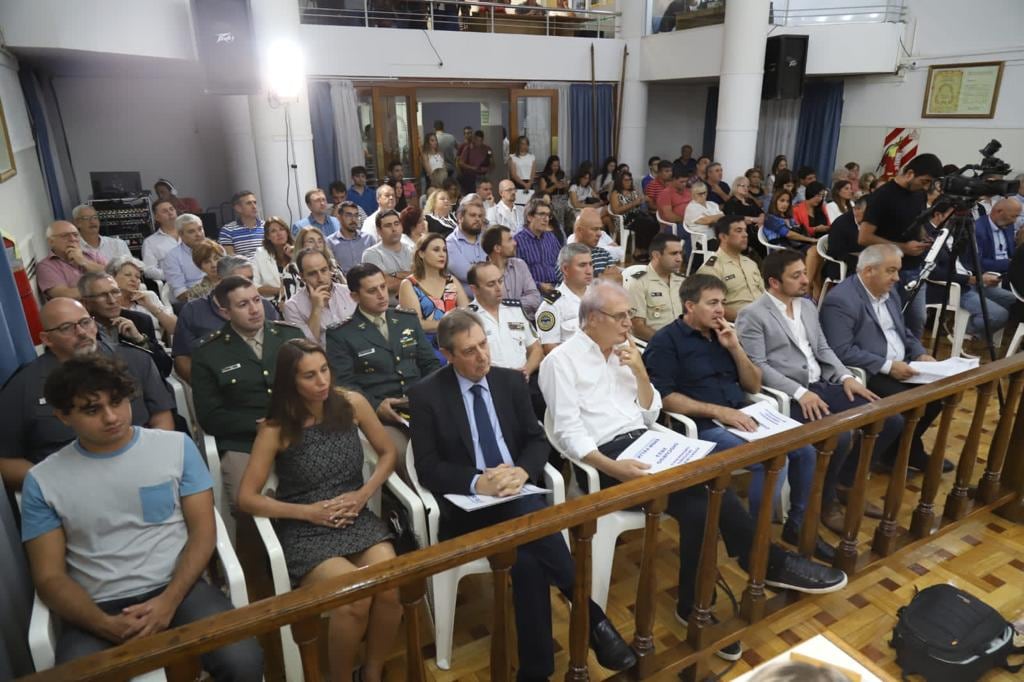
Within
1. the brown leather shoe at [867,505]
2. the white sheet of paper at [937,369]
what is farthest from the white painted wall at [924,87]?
the brown leather shoe at [867,505]

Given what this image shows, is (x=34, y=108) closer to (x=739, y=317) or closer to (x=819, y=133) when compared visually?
(x=739, y=317)

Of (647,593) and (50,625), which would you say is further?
(647,593)

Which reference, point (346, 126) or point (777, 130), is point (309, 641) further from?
point (777, 130)

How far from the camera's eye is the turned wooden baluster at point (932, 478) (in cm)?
235

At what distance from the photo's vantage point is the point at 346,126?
8008 mm

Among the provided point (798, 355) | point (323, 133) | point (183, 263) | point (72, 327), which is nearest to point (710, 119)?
point (323, 133)

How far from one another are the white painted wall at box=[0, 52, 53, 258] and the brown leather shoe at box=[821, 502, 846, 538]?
4.90 meters

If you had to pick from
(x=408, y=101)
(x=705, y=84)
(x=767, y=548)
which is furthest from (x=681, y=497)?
(x=705, y=84)

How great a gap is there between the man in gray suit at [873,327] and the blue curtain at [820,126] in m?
7.32

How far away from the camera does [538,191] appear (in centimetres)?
858

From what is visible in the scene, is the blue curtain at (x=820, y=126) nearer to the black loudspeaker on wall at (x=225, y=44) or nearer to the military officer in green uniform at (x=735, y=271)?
the military officer in green uniform at (x=735, y=271)

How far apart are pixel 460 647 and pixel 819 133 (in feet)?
32.0

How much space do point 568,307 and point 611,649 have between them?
1937 millimetres

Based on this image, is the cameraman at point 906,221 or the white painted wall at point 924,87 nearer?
the cameraman at point 906,221
